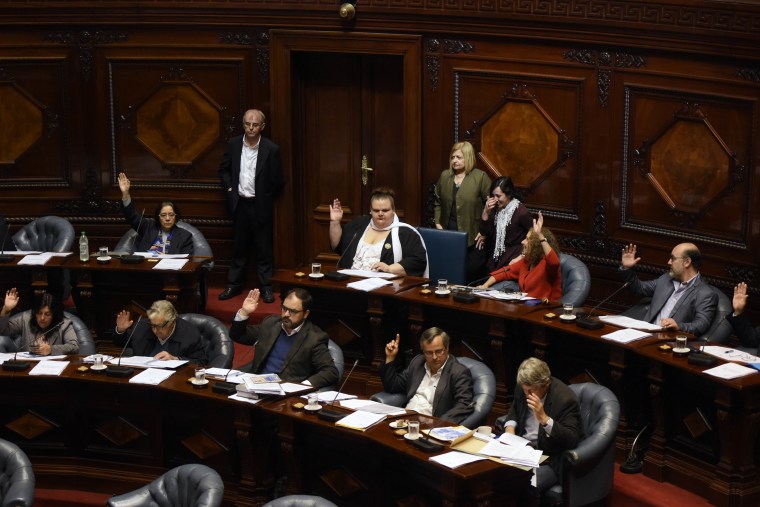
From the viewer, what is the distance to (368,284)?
885 cm

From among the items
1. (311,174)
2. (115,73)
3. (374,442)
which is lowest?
(374,442)

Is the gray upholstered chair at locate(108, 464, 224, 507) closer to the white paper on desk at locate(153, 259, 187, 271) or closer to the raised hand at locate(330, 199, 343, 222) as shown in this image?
the white paper on desk at locate(153, 259, 187, 271)

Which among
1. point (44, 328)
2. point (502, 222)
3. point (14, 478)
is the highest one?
point (502, 222)

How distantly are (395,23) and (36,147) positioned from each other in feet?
11.7

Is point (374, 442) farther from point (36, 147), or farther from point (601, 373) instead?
point (36, 147)

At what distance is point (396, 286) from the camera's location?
884cm

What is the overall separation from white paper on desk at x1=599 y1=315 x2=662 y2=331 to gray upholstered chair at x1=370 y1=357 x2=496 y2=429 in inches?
40.3

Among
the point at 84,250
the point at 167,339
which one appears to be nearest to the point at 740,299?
the point at 167,339

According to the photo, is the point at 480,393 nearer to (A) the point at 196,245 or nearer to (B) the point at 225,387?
(B) the point at 225,387

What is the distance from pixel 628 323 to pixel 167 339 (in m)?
3.09

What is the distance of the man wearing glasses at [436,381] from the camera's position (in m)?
7.27

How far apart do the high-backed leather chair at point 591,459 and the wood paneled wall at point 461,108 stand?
2372 millimetres

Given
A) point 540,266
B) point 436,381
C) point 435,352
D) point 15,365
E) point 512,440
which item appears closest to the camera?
point 512,440

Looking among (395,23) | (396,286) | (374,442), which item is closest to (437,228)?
(396,286)
